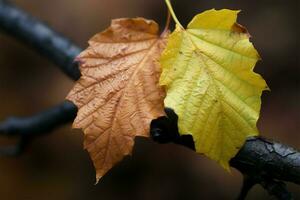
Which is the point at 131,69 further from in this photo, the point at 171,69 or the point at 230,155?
the point at 230,155

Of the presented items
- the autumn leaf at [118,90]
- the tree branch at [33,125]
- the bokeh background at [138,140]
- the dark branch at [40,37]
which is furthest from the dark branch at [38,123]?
the bokeh background at [138,140]

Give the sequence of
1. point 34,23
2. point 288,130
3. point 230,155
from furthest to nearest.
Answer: point 288,130 → point 34,23 → point 230,155

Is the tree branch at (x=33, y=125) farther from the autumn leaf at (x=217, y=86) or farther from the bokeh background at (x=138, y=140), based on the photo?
the bokeh background at (x=138, y=140)

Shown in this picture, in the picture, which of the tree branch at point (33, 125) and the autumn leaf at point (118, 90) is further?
the tree branch at point (33, 125)

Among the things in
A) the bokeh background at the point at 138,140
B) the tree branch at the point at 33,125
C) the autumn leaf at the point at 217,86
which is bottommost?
the bokeh background at the point at 138,140

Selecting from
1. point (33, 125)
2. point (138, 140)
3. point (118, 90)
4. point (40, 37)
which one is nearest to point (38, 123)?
point (33, 125)

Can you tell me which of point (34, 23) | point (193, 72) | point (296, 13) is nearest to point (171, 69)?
point (193, 72)

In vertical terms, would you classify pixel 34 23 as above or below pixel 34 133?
above
